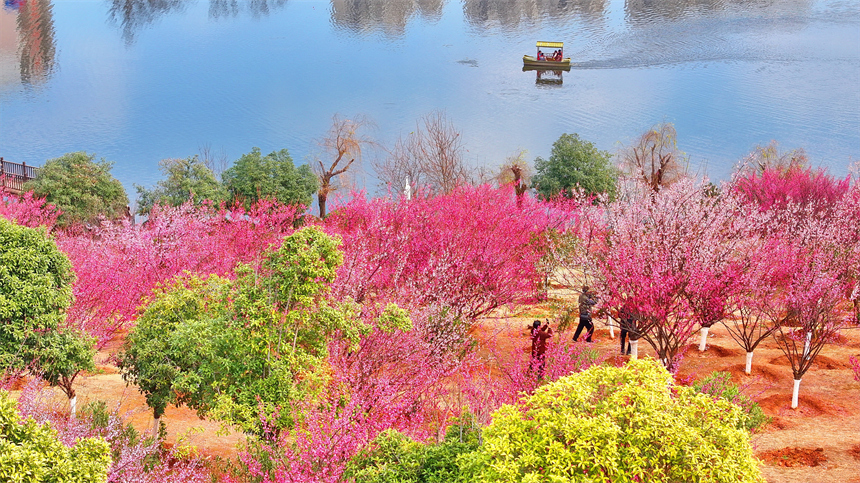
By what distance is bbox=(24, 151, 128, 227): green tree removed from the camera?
1373 inches

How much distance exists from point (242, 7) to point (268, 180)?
9574 cm

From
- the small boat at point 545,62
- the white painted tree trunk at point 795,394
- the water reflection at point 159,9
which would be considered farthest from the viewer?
the water reflection at point 159,9

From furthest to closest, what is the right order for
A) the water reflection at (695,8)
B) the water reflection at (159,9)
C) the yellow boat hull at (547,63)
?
the water reflection at (159,9)
the water reflection at (695,8)
the yellow boat hull at (547,63)

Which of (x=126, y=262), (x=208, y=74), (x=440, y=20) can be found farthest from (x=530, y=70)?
(x=126, y=262)

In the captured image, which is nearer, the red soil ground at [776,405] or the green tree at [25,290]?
the green tree at [25,290]

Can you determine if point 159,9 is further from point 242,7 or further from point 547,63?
point 547,63

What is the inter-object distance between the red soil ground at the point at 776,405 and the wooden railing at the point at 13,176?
22.7 m

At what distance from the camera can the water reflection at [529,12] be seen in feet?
364

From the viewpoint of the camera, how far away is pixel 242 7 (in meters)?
124

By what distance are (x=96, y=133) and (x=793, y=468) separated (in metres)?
86.4

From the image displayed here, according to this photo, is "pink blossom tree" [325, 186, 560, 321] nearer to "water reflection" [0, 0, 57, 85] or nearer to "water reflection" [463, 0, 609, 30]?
"water reflection" [463, 0, 609, 30]

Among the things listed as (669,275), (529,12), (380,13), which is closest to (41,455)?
(669,275)

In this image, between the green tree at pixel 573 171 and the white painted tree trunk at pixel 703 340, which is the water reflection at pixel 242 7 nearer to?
the green tree at pixel 573 171

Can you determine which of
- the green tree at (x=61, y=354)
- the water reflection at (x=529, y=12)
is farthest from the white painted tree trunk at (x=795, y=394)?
the water reflection at (x=529, y=12)
